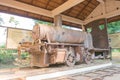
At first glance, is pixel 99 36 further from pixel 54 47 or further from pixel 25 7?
pixel 25 7

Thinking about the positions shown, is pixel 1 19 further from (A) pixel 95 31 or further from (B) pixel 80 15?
(A) pixel 95 31

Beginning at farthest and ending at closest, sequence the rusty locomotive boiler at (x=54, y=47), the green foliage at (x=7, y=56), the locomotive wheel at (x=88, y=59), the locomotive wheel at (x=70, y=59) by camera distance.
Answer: the green foliage at (x=7, y=56) → the locomotive wheel at (x=88, y=59) → the locomotive wheel at (x=70, y=59) → the rusty locomotive boiler at (x=54, y=47)

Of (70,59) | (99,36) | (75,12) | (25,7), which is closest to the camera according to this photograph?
(70,59)

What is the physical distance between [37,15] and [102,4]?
5.83 m

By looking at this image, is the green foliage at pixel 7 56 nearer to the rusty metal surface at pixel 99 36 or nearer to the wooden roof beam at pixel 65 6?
the wooden roof beam at pixel 65 6

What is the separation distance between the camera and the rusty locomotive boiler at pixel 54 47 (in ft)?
16.9

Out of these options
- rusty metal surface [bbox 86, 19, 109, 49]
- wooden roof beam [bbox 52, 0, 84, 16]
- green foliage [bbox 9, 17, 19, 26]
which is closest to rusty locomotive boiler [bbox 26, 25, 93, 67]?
wooden roof beam [bbox 52, 0, 84, 16]

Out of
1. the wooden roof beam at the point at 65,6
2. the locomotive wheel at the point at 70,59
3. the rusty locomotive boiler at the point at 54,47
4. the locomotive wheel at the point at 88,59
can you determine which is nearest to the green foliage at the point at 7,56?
the rusty locomotive boiler at the point at 54,47

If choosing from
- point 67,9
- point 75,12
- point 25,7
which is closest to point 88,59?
point 67,9

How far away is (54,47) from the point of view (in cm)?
559

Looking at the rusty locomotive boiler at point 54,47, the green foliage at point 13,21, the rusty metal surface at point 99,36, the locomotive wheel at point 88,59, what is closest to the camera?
the rusty locomotive boiler at point 54,47

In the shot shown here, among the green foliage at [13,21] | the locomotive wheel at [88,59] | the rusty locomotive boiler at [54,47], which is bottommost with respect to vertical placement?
the locomotive wheel at [88,59]

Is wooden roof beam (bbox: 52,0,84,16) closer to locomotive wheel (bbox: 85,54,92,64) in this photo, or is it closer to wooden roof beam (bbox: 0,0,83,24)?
wooden roof beam (bbox: 0,0,83,24)

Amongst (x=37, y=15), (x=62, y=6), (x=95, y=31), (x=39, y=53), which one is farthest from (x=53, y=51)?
(x=95, y=31)
